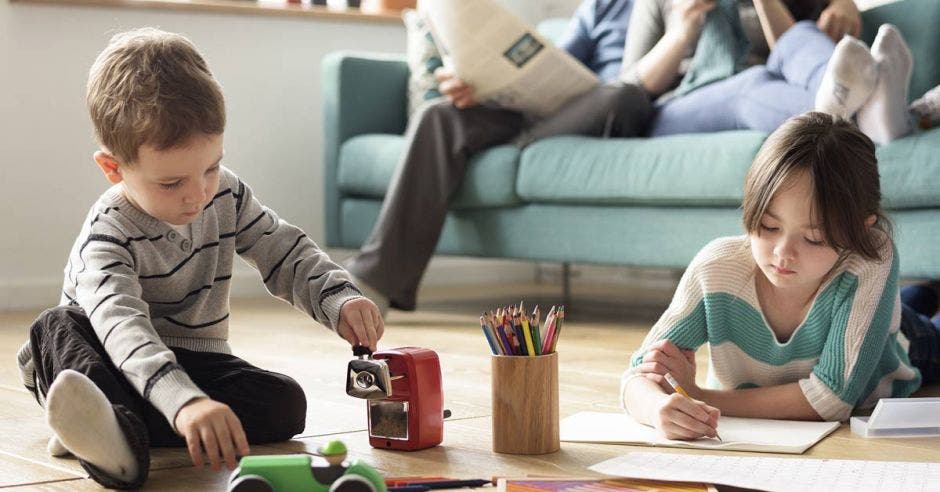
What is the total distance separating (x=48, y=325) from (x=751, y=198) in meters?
0.80

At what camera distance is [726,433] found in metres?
1.39

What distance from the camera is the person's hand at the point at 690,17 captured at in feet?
8.67

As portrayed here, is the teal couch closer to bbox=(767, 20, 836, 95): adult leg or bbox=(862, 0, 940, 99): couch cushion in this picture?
bbox=(862, 0, 940, 99): couch cushion

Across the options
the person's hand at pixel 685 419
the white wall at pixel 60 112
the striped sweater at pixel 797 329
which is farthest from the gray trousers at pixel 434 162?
the person's hand at pixel 685 419

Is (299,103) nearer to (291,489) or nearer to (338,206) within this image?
(338,206)

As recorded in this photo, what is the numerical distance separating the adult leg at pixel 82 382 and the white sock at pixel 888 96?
1357 millimetres

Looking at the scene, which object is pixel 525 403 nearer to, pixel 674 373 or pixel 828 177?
pixel 674 373

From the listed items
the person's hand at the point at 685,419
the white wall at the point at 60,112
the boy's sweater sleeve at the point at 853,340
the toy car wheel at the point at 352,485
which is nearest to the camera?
the toy car wheel at the point at 352,485

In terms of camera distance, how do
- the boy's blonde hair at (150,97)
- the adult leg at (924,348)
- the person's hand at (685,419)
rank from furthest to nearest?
the adult leg at (924,348) → the person's hand at (685,419) → the boy's blonde hair at (150,97)

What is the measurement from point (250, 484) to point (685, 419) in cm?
54

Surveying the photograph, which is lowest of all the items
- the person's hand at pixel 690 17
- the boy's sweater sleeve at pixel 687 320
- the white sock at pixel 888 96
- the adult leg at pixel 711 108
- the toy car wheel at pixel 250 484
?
the boy's sweater sleeve at pixel 687 320

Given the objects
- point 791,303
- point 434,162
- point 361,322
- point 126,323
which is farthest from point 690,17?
point 126,323

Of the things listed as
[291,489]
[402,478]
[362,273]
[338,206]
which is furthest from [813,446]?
[338,206]

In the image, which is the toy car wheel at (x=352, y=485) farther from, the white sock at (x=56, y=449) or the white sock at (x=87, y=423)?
the white sock at (x=56, y=449)
